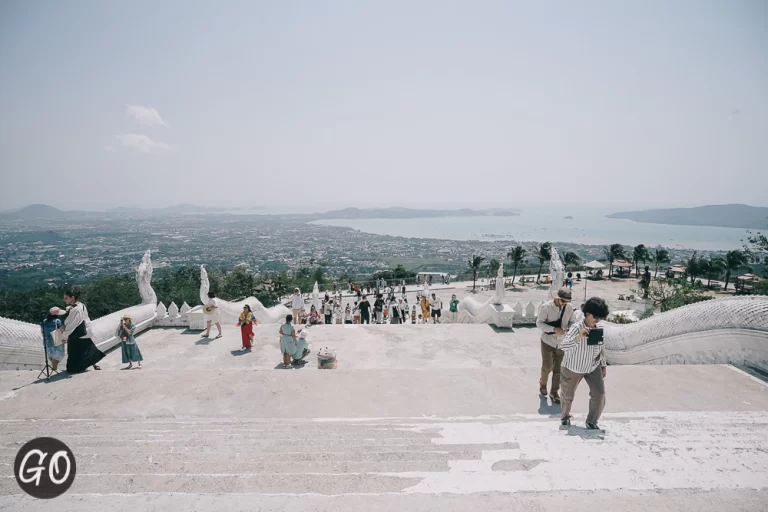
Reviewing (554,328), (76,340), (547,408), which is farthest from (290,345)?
(554,328)

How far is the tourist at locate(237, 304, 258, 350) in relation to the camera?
28.0ft

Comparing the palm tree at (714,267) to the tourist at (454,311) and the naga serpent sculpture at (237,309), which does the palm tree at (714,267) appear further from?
the naga serpent sculpture at (237,309)

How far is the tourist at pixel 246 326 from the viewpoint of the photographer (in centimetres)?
854

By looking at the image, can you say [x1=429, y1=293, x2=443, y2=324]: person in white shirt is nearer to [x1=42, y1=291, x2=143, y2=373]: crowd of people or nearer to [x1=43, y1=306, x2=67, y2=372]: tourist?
[x1=42, y1=291, x2=143, y2=373]: crowd of people

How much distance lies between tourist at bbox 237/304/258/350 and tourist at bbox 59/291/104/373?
2.76 m

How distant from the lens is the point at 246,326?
28.8 ft

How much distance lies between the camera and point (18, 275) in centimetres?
5531

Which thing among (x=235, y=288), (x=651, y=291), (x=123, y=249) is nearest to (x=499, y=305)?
(x=651, y=291)

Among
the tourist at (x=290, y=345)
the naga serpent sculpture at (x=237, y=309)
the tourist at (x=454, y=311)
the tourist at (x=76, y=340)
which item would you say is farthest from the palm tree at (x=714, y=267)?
the tourist at (x=76, y=340)

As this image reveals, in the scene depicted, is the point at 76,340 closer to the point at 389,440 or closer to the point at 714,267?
the point at 389,440

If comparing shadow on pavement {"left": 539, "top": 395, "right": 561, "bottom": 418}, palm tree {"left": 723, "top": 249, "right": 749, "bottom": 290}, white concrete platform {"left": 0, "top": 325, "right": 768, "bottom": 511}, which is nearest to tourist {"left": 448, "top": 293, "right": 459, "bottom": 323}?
white concrete platform {"left": 0, "top": 325, "right": 768, "bottom": 511}

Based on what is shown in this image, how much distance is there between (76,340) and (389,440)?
5.74 m

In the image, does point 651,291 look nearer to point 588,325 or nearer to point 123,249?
point 588,325

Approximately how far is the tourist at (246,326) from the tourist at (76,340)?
109 inches
